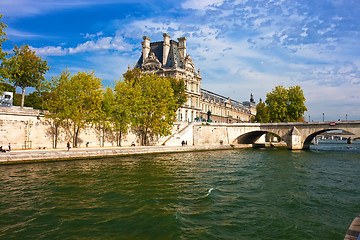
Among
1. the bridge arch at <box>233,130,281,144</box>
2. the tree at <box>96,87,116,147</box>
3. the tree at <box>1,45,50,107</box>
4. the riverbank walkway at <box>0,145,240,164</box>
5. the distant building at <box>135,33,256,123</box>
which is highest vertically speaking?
the distant building at <box>135,33,256,123</box>

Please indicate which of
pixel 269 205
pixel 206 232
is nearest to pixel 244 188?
pixel 269 205

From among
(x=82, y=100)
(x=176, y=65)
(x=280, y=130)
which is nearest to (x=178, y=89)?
(x=176, y=65)

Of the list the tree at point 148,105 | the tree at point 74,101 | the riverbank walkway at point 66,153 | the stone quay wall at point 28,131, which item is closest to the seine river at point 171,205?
the riverbank walkway at point 66,153

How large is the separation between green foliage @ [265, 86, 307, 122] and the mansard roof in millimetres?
28369

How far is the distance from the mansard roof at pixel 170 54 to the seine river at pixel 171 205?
58459mm

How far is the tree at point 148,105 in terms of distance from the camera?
47.7 m

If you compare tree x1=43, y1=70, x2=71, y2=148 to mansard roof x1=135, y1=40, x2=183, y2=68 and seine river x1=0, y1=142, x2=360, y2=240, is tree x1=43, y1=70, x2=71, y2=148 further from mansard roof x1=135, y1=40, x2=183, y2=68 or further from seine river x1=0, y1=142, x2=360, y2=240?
mansard roof x1=135, y1=40, x2=183, y2=68

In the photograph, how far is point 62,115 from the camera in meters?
37.4

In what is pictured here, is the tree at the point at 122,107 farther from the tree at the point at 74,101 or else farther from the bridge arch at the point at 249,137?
the bridge arch at the point at 249,137

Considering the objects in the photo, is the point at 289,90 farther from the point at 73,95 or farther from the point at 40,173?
the point at 40,173

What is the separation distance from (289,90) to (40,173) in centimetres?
6493

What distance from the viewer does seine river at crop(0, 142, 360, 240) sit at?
10.8 m

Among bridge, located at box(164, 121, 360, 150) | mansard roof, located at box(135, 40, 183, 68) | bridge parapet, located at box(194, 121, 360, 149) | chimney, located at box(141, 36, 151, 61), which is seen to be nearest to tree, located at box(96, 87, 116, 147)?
bridge, located at box(164, 121, 360, 150)

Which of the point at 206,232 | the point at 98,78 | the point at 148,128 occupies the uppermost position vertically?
the point at 98,78
